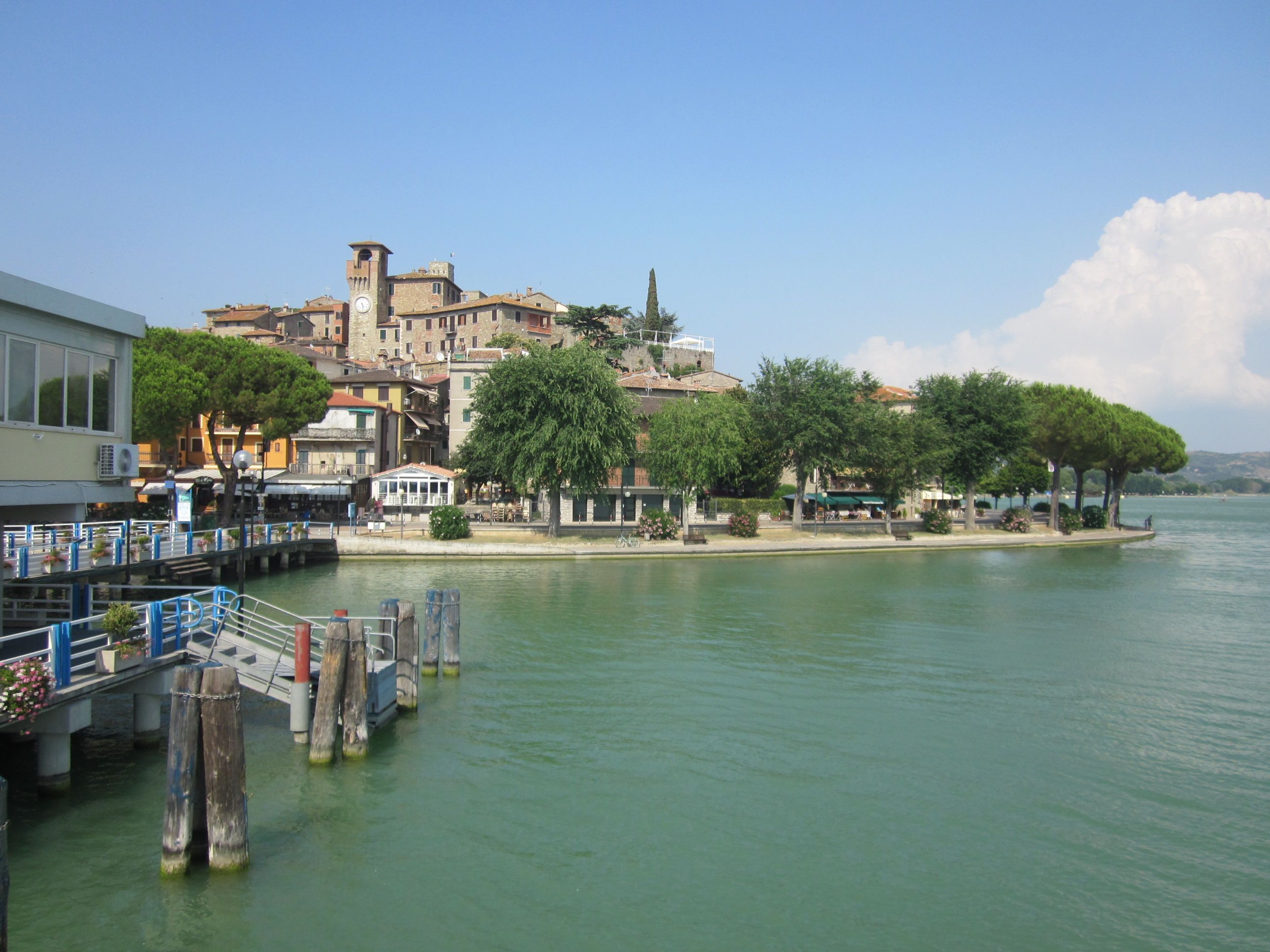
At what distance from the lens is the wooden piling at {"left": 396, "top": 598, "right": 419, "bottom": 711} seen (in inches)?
647

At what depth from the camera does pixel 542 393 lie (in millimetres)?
46250

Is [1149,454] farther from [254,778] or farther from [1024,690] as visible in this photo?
[254,778]

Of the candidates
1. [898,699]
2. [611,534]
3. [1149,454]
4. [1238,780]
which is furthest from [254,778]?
[1149,454]

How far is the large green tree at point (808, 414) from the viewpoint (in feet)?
182

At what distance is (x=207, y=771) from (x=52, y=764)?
13.8 feet

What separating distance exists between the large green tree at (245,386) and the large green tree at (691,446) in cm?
1932

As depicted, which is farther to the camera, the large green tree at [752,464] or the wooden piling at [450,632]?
the large green tree at [752,464]

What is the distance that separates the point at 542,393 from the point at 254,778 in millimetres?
34459

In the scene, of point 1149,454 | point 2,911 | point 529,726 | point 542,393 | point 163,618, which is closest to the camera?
point 2,911

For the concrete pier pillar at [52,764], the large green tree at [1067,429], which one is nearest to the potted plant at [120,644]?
the concrete pier pillar at [52,764]

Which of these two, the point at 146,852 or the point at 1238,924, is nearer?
the point at 1238,924

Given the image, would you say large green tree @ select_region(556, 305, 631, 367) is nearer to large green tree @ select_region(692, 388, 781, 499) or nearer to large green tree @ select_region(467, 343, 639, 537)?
large green tree @ select_region(692, 388, 781, 499)

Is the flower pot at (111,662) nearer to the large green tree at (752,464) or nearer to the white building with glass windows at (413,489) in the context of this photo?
the white building with glass windows at (413,489)

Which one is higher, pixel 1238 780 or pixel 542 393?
pixel 542 393
